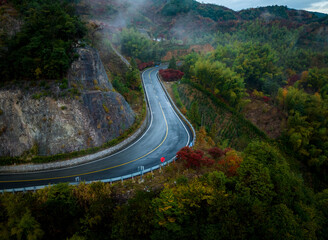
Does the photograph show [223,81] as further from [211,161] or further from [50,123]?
[50,123]

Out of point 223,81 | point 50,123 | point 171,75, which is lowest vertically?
point 50,123

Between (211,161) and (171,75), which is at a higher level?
(171,75)

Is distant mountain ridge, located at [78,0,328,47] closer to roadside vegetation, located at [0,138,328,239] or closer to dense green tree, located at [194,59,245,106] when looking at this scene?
dense green tree, located at [194,59,245,106]

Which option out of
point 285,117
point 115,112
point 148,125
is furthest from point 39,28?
point 285,117

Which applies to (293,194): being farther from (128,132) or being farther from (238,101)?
(238,101)

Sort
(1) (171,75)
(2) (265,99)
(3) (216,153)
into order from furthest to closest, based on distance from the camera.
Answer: (1) (171,75) → (2) (265,99) → (3) (216,153)

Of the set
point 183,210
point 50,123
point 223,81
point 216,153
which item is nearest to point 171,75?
point 223,81
